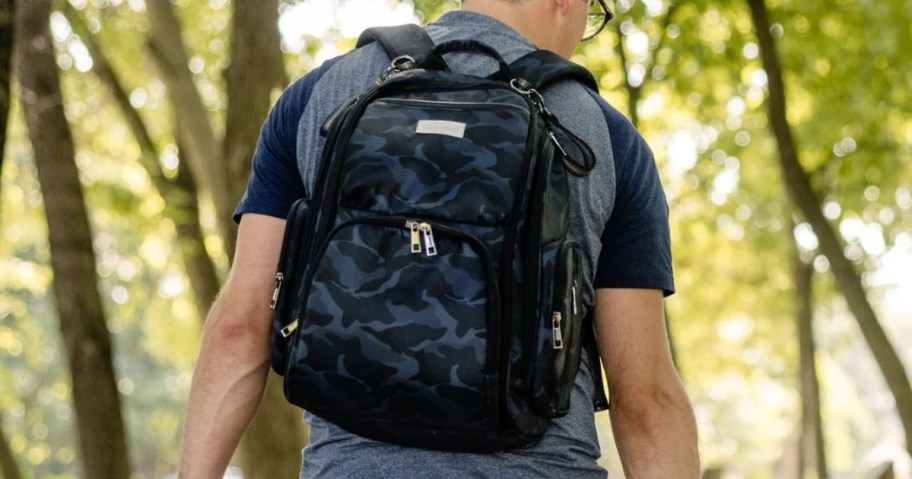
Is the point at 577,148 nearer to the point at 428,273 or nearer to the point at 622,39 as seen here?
the point at 428,273

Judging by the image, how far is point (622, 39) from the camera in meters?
10.2

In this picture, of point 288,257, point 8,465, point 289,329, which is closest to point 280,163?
point 288,257

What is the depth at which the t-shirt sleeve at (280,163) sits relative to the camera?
2350 millimetres

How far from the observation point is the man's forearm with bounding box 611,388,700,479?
2.36 m

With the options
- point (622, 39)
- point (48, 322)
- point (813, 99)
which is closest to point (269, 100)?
point (622, 39)

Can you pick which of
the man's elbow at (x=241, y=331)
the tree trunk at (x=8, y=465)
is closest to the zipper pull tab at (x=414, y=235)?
the man's elbow at (x=241, y=331)

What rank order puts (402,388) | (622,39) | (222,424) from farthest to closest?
1. (622,39)
2. (222,424)
3. (402,388)

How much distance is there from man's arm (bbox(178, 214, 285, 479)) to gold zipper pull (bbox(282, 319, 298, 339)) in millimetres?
215

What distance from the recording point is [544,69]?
2.25 metres

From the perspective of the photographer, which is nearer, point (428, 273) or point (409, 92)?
point (428, 273)

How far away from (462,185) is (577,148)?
240 millimetres

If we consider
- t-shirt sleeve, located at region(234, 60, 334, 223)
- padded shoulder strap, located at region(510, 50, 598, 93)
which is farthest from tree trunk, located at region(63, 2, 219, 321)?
padded shoulder strap, located at region(510, 50, 598, 93)

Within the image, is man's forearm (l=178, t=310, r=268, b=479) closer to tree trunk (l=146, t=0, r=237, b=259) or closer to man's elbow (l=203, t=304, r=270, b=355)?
man's elbow (l=203, t=304, r=270, b=355)

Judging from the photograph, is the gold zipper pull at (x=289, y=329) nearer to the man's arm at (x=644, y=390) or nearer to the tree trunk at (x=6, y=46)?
the man's arm at (x=644, y=390)
